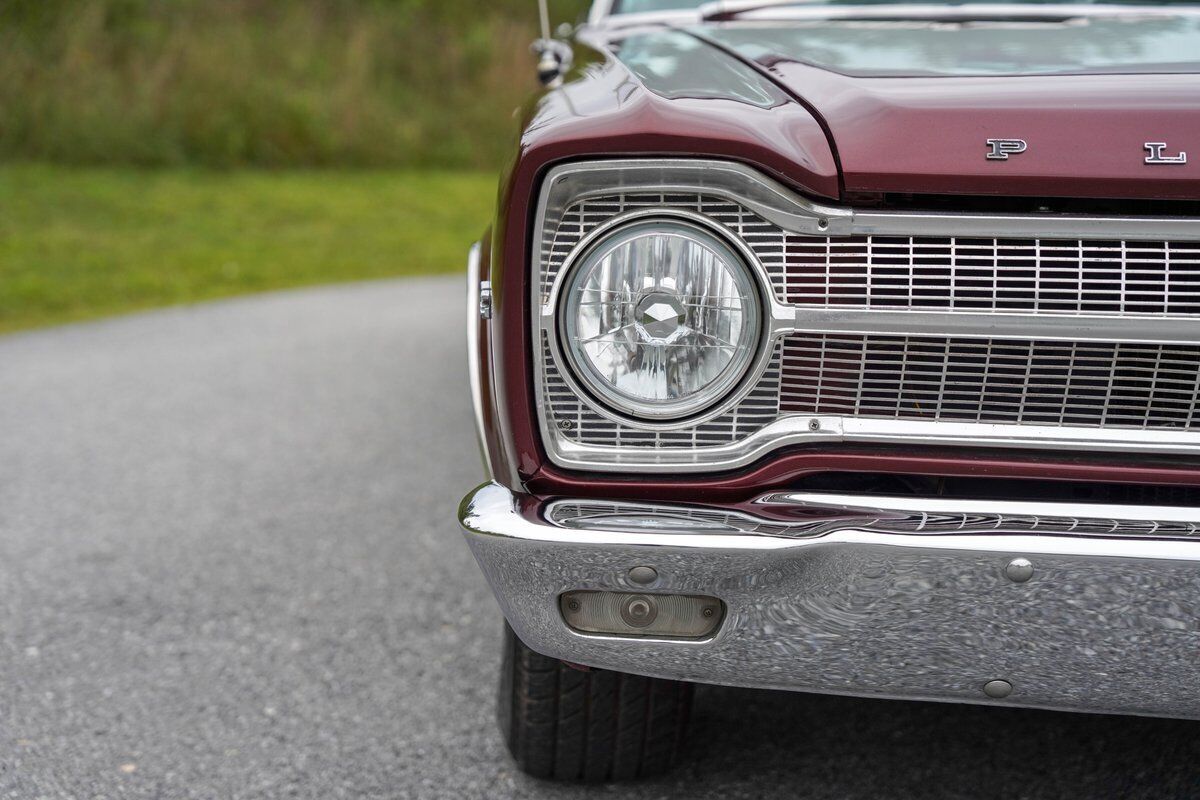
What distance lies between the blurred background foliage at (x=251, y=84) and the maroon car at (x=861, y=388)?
10.5m

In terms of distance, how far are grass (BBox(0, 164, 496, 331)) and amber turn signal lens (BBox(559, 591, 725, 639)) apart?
18.9 feet

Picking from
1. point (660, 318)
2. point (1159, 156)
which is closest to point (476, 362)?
point (660, 318)

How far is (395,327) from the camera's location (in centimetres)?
644

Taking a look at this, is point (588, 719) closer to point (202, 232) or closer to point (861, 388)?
point (861, 388)

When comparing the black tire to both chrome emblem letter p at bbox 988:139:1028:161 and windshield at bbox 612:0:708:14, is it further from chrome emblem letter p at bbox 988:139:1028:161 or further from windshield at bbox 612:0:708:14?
windshield at bbox 612:0:708:14

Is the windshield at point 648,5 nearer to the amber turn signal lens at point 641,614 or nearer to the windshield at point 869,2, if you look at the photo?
the windshield at point 869,2

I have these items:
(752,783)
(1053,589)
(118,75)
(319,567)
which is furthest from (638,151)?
(118,75)

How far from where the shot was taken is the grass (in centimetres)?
736

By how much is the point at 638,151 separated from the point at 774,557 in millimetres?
562

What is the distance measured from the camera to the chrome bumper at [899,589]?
1.42 metres

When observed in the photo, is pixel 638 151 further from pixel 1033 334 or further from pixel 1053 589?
pixel 1053 589

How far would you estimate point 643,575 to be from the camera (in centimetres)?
148

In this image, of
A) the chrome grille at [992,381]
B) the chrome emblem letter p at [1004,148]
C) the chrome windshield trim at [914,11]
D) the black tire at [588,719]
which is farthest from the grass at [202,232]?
the chrome emblem letter p at [1004,148]

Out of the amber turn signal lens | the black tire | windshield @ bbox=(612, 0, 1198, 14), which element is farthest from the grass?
the amber turn signal lens
